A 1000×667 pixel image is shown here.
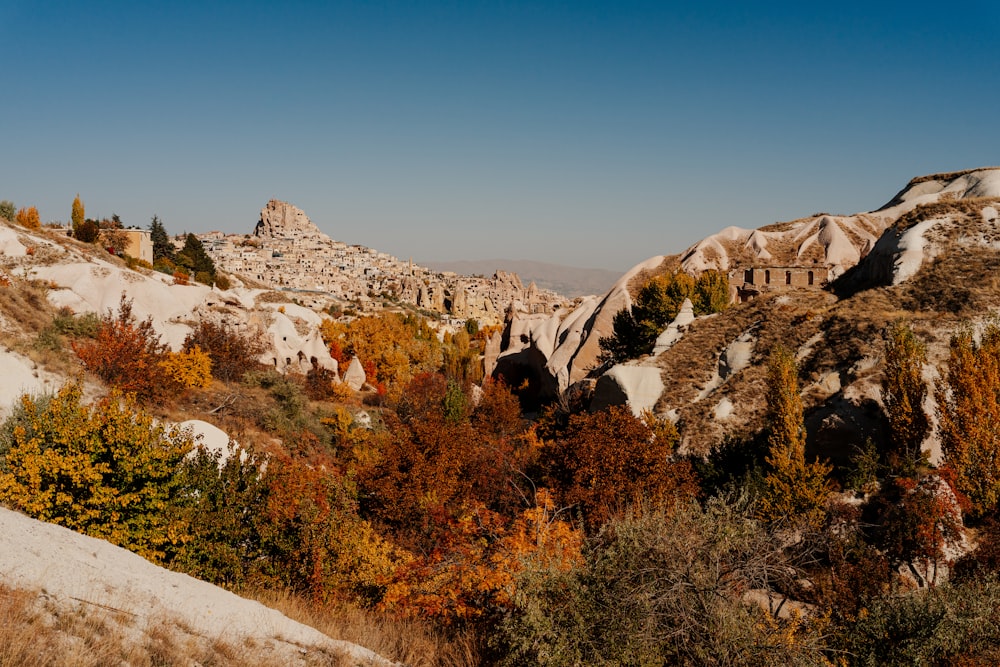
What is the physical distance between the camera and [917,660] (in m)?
7.70

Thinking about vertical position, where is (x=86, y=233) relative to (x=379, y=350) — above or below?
above

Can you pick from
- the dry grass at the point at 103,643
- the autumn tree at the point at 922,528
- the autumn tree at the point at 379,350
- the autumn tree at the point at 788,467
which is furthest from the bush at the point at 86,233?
the autumn tree at the point at 922,528

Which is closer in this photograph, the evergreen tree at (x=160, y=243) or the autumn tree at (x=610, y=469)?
the autumn tree at (x=610, y=469)

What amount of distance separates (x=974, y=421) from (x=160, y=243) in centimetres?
7879

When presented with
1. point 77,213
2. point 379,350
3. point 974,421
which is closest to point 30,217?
point 77,213

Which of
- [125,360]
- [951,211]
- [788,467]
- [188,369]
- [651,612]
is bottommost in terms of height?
[788,467]

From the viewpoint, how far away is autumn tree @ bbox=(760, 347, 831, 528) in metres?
16.1

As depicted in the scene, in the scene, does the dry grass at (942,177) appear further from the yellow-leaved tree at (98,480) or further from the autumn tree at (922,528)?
the yellow-leaved tree at (98,480)

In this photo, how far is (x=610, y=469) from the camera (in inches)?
722

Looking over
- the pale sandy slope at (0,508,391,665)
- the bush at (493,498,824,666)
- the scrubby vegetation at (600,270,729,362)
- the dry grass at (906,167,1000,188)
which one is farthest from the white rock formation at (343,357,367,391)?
the dry grass at (906,167,1000,188)

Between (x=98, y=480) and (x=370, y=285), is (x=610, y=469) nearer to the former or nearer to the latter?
(x=98, y=480)

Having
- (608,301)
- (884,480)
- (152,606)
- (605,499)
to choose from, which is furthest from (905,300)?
(152,606)

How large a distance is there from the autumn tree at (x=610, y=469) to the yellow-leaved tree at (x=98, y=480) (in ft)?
37.4

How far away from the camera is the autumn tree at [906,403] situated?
1700 centimetres
